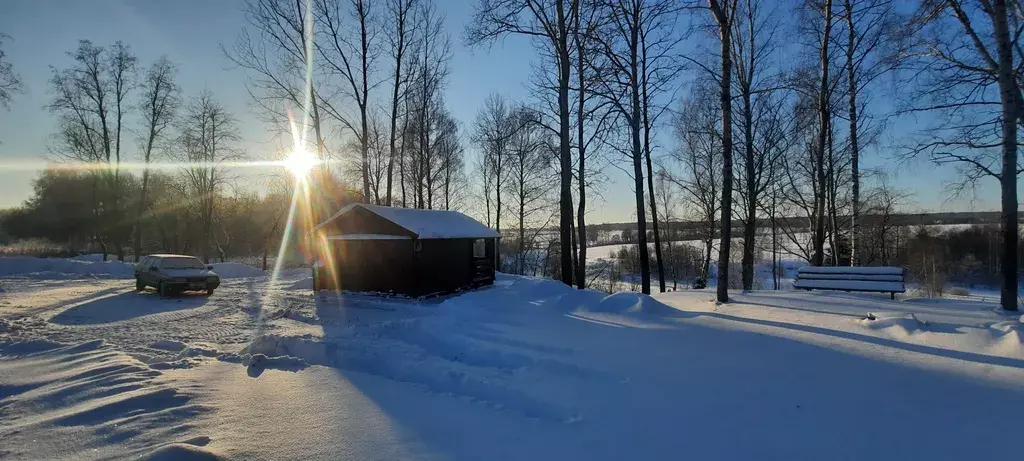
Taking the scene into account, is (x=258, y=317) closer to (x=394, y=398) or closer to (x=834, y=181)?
(x=394, y=398)

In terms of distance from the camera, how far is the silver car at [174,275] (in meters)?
14.2

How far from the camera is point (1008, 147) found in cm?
800

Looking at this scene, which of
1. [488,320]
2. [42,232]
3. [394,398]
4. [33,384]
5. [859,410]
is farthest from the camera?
[42,232]

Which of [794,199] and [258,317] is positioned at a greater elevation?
[794,199]

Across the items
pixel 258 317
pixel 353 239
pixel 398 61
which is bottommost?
pixel 258 317

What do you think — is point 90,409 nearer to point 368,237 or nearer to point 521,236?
point 368,237

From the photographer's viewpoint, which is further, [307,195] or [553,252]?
[553,252]

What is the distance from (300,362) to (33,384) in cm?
274

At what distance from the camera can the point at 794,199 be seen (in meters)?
19.7

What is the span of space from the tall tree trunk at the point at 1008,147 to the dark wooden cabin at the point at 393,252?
41.2ft

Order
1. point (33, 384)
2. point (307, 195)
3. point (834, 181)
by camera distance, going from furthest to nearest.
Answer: point (307, 195), point (834, 181), point (33, 384)

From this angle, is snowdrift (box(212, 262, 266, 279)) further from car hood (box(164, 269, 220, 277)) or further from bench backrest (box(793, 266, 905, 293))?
bench backrest (box(793, 266, 905, 293))

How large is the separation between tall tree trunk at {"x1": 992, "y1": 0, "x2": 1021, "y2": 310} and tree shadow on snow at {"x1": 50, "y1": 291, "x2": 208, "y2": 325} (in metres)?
17.6

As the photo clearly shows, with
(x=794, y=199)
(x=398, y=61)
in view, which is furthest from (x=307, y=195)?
(x=794, y=199)
